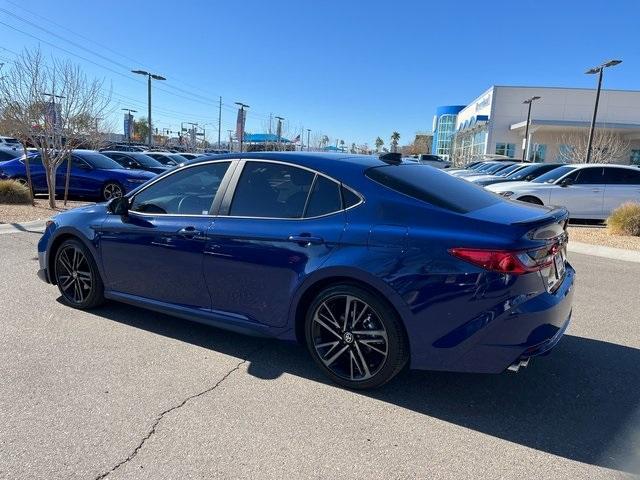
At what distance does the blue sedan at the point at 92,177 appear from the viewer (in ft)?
47.7

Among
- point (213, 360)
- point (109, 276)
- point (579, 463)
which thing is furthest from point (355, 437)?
point (109, 276)

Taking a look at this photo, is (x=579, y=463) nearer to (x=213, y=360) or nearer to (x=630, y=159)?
(x=213, y=360)

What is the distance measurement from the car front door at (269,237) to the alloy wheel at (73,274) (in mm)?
1673

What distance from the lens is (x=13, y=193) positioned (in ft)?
43.2

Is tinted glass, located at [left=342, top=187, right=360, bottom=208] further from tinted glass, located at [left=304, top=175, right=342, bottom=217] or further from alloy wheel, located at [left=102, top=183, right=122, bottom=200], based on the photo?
alloy wheel, located at [left=102, top=183, right=122, bottom=200]

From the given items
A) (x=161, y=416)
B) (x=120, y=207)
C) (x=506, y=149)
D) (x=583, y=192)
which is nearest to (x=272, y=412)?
(x=161, y=416)

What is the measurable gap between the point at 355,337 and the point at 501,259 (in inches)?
43.3

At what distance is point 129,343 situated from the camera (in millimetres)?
4207

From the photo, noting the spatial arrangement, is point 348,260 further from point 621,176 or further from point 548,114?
point 548,114

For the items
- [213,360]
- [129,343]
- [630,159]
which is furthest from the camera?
[630,159]

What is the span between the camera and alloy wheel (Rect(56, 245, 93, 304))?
16.0ft

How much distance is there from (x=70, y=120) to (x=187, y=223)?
1083cm

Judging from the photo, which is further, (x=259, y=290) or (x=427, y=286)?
(x=259, y=290)

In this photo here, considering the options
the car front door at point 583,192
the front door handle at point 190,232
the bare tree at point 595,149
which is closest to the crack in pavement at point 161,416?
the front door handle at point 190,232
